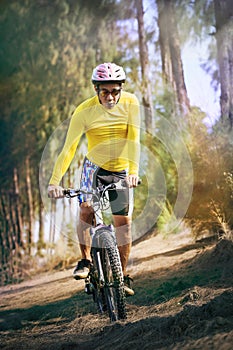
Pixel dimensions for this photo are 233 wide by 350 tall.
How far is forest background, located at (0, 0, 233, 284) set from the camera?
6297 millimetres

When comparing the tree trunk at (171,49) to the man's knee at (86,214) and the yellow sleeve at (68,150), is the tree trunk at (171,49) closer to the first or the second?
the yellow sleeve at (68,150)

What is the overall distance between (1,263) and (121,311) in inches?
170

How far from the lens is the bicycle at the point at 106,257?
379cm

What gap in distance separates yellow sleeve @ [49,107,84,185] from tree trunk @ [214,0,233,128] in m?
2.43

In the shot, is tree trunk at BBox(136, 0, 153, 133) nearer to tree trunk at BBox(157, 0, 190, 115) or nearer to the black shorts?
tree trunk at BBox(157, 0, 190, 115)

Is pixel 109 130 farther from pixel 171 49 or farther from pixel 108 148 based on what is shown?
pixel 171 49

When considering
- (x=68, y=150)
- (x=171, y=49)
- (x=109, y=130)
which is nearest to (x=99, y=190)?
(x=68, y=150)

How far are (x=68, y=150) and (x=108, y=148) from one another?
25cm

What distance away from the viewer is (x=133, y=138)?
162 inches

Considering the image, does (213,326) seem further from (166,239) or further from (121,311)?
(166,239)

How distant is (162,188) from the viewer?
22.7 ft

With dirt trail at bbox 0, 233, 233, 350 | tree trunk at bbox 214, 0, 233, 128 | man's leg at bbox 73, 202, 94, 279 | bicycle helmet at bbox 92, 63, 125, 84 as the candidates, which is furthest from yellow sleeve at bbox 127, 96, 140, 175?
tree trunk at bbox 214, 0, 233, 128

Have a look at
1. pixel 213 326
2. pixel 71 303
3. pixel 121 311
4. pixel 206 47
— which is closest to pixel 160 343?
pixel 213 326

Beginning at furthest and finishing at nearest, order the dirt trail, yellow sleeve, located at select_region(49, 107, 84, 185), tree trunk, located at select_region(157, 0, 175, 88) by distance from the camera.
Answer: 1. tree trunk, located at select_region(157, 0, 175, 88)
2. yellow sleeve, located at select_region(49, 107, 84, 185)
3. the dirt trail
